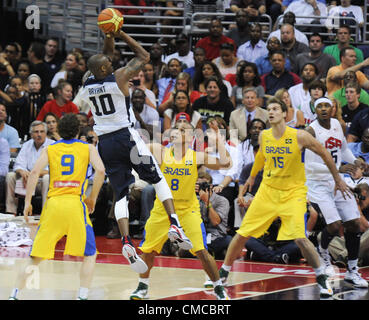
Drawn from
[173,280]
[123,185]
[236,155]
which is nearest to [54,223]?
[123,185]

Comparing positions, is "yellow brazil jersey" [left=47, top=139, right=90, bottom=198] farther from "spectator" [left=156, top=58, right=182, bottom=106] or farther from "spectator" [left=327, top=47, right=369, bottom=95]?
"spectator" [left=156, top=58, right=182, bottom=106]

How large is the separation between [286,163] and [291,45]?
664 cm

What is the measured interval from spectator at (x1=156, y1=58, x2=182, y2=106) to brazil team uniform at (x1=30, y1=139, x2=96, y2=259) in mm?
7016

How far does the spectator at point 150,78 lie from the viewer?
1533 cm

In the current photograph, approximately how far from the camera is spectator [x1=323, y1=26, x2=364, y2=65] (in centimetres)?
1488

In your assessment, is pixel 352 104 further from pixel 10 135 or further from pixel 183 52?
pixel 10 135

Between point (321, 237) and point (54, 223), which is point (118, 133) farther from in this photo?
point (321, 237)

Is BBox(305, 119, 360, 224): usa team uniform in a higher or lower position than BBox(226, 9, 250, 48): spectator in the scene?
lower

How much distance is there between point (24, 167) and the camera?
13.6m

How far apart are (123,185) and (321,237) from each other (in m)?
3.04

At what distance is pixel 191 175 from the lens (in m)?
8.84

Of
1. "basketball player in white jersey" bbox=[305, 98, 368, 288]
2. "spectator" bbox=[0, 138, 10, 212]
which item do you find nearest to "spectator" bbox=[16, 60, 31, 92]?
"spectator" bbox=[0, 138, 10, 212]

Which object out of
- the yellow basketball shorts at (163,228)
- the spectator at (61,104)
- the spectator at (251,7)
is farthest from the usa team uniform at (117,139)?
the spectator at (251,7)
